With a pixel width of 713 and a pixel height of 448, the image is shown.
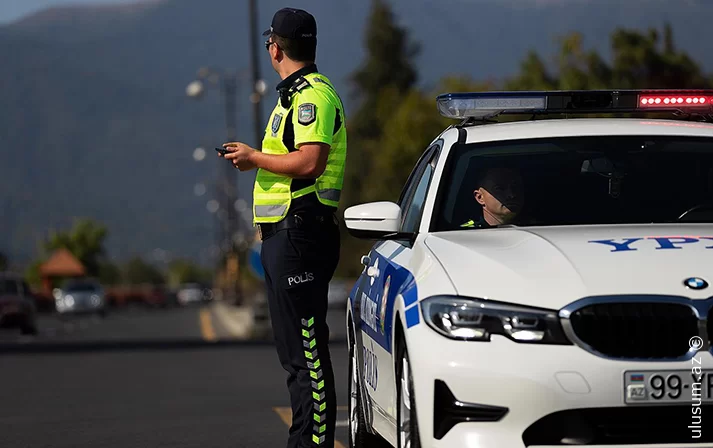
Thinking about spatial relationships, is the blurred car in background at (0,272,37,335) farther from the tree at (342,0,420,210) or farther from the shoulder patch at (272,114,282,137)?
the tree at (342,0,420,210)

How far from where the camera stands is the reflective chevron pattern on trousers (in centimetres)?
769

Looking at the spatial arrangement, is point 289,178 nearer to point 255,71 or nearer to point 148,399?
point 148,399

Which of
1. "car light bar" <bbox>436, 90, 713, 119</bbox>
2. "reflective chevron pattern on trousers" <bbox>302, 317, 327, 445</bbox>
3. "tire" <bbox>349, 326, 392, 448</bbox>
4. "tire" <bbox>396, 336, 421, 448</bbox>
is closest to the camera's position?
"tire" <bbox>396, 336, 421, 448</bbox>

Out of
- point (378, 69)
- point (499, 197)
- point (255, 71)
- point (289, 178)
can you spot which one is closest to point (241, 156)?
point (289, 178)

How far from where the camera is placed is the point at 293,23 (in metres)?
7.85

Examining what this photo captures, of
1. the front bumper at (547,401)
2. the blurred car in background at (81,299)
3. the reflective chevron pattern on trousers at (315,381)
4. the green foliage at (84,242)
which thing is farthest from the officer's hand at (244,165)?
the green foliage at (84,242)

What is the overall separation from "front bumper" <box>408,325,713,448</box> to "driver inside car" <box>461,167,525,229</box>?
5.09 feet

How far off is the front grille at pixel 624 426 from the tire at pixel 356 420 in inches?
95.5

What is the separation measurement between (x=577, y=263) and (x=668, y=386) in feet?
2.03

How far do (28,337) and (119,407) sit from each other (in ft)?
82.7

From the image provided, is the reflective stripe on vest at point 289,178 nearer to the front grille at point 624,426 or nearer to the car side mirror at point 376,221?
the car side mirror at point 376,221

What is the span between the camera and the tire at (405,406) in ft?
21.0

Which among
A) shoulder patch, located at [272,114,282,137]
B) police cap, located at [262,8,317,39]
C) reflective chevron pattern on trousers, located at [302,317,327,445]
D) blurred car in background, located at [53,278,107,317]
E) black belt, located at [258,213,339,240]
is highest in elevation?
police cap, located at [262,8,317,39]

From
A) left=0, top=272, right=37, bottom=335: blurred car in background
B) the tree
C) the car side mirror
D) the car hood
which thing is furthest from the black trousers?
the tree
